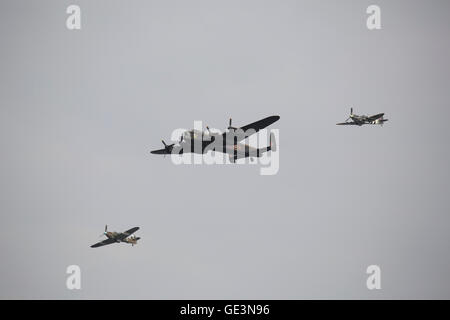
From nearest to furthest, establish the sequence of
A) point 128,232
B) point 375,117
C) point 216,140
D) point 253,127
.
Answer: point 253,127 → point 216,140 → point 375,117 → point 128,232

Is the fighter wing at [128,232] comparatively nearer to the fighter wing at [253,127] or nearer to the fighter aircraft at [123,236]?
the fighter aircraft at [123,236]

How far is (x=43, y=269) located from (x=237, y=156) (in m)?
146

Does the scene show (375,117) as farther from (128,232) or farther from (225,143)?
(128,232)

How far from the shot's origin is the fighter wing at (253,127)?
172ft

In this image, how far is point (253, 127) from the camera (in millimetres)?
53344

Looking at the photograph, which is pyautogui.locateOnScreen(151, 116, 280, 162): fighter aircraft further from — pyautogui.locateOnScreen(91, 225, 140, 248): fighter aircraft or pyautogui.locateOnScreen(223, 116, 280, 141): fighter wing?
pyautogui.locateOnScreen(91, 225, 140, 248): fighter aircraft

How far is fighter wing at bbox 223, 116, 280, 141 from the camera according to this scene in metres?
52.5

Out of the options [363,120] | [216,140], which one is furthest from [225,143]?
[363,120]

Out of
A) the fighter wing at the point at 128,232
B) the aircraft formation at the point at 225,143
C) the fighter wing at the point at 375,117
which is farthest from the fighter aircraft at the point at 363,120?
the fighter wing at the point at 128,232

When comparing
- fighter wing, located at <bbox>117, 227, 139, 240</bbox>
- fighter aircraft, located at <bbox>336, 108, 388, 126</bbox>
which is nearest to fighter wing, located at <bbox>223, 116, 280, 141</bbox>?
fighter aircraft, located at <bbox>336, 108, 388, 126</bbox>

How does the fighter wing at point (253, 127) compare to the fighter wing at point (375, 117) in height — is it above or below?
below
